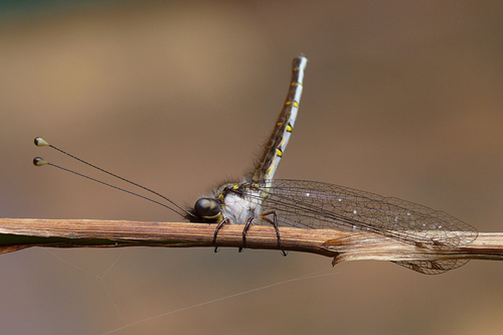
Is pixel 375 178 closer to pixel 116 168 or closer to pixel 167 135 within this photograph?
pixel 167 135

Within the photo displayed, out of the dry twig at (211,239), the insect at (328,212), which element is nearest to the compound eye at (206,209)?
the insect at (328,212)

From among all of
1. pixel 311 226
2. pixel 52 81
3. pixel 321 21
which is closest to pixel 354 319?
pixel 311 226

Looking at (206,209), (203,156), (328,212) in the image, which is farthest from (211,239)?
(203,156)

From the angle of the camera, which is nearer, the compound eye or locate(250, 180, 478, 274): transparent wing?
locate(250, 180, 478, 274): transparent wing

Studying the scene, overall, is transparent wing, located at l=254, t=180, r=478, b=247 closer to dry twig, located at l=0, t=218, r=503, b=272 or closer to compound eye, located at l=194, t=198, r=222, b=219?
dry twig, located at l=0, t=218, r=503, b=272

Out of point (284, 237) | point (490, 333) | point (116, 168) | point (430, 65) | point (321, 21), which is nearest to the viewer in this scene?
point (284, 237)

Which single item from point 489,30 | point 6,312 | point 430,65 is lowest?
point 6,312

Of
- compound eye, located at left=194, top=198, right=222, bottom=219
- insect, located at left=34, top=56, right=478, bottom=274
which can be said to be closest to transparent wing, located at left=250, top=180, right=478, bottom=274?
insect, located at left=34, top=56, right=478, bottom=274

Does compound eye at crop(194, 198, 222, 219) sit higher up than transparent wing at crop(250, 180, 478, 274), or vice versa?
transparent wing at crop(250, 180, 478, 274)

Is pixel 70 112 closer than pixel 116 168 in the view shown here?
No
